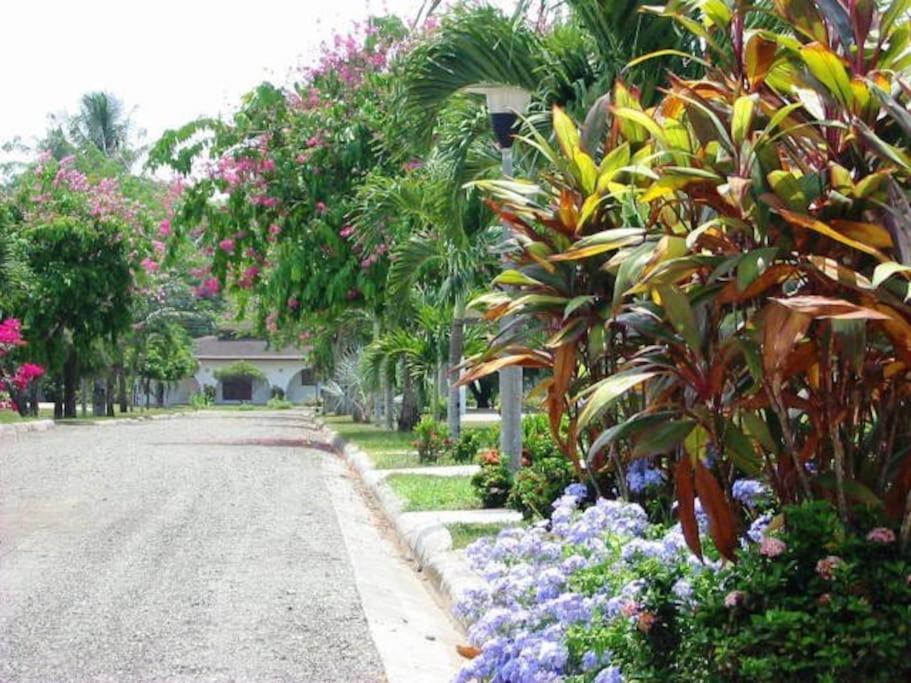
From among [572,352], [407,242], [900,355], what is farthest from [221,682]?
[407,242]

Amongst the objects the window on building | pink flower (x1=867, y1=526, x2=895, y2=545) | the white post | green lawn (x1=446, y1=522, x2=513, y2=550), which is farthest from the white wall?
pink flower (x1=867, y1=526, x2=895, y2=545)

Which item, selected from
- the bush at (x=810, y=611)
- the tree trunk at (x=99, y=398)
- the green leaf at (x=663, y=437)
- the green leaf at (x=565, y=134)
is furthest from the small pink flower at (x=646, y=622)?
the tree trunk at (x=99, y=398)

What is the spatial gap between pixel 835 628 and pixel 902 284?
1119 mm

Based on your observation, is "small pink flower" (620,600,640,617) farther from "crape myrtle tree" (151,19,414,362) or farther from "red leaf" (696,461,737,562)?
"crape myrtle tree" (151,19,414,362)

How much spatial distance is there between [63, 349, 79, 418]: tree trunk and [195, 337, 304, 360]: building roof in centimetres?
4470

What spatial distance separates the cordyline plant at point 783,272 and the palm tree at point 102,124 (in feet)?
209

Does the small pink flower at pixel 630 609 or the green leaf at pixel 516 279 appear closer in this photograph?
the small pink flower at pixel 630 609

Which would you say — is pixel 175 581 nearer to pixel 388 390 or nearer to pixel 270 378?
pixel 388 390

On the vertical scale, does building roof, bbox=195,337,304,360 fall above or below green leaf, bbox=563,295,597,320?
above

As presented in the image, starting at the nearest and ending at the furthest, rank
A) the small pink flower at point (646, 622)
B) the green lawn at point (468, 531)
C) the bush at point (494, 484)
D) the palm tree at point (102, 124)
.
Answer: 1. the small pink flower at point (646, 622)
2. the green lawn at point (468, 531)
3. the bush at point (494, 484)
4. the palm tree at point (102, 124)

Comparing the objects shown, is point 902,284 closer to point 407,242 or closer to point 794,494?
point 794,494

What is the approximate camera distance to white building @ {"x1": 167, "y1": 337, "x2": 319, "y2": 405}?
89500 mm

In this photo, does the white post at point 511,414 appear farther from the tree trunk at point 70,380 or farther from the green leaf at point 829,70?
the tree trunk at point 70,380

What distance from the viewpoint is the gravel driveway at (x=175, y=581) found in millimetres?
6812
